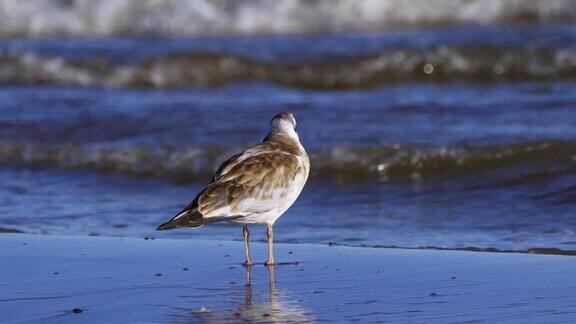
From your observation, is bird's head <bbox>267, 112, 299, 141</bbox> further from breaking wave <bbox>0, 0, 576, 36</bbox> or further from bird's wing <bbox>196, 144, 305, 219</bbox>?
breaking wave <bbox>0, 0, 576, 36</bbox>

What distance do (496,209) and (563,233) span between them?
824mm

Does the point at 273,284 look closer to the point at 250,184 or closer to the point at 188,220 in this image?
the point at 188,220

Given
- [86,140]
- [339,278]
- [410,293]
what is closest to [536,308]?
[410,293]

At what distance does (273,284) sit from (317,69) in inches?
322

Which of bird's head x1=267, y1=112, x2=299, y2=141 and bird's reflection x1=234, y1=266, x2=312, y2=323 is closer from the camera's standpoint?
bird's reflection x1=234, y1=266, x2=312, y2=323

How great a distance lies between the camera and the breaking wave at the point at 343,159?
29.5ft

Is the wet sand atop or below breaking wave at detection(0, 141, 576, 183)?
below

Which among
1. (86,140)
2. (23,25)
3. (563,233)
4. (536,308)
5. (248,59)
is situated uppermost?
(23,25)

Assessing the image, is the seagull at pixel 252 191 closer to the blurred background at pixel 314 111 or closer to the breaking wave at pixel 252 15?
the blurred background at pixel 314 111

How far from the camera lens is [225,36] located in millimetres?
16922

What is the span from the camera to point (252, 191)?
627 cm

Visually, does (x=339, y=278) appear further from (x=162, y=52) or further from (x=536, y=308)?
(x=162, y=52)

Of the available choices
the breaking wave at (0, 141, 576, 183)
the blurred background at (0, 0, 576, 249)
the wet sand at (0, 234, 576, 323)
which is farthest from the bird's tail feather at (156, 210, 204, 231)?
the breaking wave at (0, 141, 576, 183)

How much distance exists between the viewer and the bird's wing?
6.15 metres
